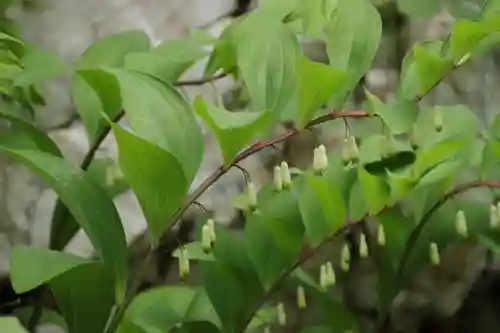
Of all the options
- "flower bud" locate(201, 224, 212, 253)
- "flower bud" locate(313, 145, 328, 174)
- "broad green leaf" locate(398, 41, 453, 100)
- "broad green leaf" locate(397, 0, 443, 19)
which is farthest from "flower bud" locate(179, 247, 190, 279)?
"broad green leaf" locate(397, 0, 443, 19)

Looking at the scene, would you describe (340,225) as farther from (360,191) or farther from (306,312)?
(306,312)

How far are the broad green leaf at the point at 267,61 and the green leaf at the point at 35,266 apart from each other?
19 centimetres

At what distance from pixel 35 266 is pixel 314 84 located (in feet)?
0.84

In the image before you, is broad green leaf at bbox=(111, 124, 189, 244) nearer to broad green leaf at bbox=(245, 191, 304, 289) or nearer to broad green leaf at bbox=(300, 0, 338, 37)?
broad green leaf at bbox=(245, 191, 304, 289)

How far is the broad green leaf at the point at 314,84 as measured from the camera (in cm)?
60

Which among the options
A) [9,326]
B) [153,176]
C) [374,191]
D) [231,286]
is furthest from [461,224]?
[9,326]

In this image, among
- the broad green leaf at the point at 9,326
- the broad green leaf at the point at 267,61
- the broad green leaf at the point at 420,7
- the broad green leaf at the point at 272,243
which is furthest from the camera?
the broad green leaf at the point at 420,7

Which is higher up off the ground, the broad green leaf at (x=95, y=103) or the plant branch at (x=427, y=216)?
the broad green leaf at (x=95, y=103)

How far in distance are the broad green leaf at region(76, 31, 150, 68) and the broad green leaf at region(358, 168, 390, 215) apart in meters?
0.26

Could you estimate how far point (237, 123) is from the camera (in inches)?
21.7

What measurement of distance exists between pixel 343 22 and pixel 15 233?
0.52 meters

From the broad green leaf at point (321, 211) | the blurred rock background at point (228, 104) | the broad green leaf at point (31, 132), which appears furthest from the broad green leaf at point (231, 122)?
the blurred rock background at point (228, 104)

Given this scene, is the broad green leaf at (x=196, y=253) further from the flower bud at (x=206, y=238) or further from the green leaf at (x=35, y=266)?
the green leaf at (x=35, y=266)

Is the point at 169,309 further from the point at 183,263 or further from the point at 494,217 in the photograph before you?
the point at 494,217
